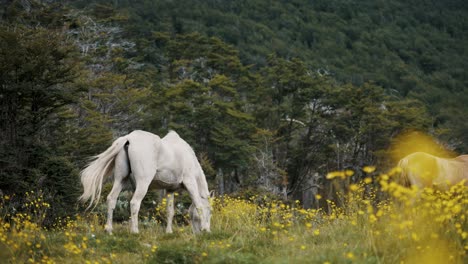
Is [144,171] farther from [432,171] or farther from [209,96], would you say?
[209,96]

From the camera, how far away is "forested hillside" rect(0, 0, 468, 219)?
13805 mm

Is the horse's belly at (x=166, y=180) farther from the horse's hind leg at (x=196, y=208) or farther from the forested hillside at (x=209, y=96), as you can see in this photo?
the forested hillside at (x=209, y=96)

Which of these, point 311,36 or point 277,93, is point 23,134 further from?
point 311,36

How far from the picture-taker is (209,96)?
3509 cm

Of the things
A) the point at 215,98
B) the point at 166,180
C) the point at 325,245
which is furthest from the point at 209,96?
the point at 325,245

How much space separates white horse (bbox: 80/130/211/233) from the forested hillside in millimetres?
3380

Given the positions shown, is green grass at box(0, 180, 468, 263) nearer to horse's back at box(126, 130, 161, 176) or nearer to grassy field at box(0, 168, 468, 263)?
grassy field at box(0, 168, 468, 263)

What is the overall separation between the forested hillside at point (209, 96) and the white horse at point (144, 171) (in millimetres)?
3380

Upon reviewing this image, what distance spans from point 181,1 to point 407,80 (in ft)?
111

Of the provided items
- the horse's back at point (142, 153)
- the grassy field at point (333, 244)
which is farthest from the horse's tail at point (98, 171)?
the grassy field at point (333, 244)

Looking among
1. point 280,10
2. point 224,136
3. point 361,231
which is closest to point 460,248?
point 361,231

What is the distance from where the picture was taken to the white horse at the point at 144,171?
352 inches

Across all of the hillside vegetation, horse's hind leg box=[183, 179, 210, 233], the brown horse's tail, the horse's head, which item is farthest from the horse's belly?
the brown horse's tail

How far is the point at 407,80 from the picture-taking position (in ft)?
241
